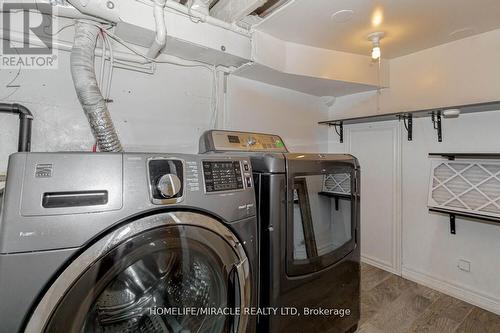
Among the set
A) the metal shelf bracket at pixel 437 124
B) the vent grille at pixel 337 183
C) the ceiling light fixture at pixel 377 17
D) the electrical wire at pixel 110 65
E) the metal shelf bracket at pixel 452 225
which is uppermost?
the ceiling light fixture at pixel 377 17

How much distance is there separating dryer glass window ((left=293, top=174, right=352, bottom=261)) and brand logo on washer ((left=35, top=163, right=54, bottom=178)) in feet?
3.11

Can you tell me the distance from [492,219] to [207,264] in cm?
209

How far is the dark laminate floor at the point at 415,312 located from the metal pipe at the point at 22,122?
7.60 ft

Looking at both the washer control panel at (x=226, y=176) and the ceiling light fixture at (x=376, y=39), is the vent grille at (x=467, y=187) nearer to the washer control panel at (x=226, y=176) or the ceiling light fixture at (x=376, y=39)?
the ceiling light fixture at (x=376, y=39)

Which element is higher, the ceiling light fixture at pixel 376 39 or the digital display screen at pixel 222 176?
the ceiling light fixture at pixel 376 39

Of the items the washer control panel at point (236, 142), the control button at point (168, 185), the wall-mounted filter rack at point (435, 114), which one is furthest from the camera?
the wall-mounted filter rack at point (435, 114)

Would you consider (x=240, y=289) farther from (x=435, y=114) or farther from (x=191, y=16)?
(x=435, y=114)

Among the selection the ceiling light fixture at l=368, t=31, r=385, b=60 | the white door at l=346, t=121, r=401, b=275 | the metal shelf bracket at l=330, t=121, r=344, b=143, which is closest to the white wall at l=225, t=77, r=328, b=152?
the metal shelf bracket at l=330, t=121, r=344, b=143

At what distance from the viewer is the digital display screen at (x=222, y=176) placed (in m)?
0.93

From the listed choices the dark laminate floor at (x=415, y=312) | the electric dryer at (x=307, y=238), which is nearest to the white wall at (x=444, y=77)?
the electric dryer at (x=307, y=238)

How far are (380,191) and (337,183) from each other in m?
1.41

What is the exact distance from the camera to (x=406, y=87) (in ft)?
7.93

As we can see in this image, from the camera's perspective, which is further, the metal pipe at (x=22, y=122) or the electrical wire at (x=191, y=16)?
the electrical wire at (x=191, y=16)

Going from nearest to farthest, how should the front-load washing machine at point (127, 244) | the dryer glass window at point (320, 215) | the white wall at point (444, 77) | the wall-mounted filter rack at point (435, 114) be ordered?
1. the front-load washing machine at point (127, 244)
2. the dryer glass window at point (320, 215)
3. the wall-mounted filter rack at point (435, 114)
4. the white wall at point (444, 77)
